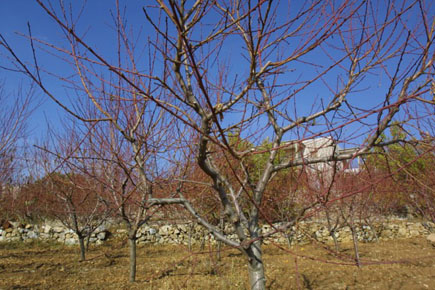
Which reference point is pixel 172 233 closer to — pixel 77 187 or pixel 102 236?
pixel 102 236

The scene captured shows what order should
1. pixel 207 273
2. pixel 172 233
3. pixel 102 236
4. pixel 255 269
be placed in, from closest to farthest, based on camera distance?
pixel 255 269 < pixel 207 273 < pixel 102 236 < pixel 172 233

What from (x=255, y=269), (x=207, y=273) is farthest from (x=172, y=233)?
(x=255, y=269)

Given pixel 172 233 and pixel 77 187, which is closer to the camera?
pixel 77 187

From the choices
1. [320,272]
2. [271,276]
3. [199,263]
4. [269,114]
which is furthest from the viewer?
[199,263]

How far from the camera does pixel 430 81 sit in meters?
1.90

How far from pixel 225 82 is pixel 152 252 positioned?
24.3 feet

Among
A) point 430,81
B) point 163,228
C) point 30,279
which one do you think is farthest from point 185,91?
point 163,228

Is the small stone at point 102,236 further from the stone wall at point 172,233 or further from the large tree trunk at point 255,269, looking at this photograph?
the large tree trunk at point 255,269

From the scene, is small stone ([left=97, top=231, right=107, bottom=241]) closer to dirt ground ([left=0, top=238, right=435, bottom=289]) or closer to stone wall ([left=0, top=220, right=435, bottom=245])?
stone wall ([left=0, top=220, right=435, bottom=245])

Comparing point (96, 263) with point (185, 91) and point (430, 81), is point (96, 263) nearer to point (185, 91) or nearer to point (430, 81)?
point (185, 91)

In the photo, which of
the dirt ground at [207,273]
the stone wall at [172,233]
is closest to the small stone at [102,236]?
the stone wall at [172,233]

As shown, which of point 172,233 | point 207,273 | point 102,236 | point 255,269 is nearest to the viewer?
point 255,269

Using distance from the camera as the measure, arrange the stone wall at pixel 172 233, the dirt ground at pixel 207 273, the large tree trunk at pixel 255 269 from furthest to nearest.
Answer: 1. the stone wall at pixel 172 233
2. the dirt ground at pixel 207 273
3. the large tree trunk at pixel 255 269

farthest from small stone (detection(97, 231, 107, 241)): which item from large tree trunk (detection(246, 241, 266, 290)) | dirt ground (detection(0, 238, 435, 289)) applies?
large tree trunk (detection(246, 241, 266, 290))
